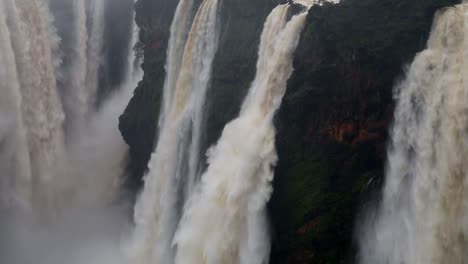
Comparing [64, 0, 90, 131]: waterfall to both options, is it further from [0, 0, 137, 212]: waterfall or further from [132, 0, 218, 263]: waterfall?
[132, 0, 218, 263]: waterfall

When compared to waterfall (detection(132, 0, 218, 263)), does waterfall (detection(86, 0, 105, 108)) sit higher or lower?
higher

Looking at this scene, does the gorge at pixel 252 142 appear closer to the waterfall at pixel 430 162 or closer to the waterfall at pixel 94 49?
the waterfall at pixel 430 162

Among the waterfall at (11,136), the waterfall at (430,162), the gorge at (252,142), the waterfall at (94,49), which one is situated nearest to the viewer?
the waterfall at (430,162)

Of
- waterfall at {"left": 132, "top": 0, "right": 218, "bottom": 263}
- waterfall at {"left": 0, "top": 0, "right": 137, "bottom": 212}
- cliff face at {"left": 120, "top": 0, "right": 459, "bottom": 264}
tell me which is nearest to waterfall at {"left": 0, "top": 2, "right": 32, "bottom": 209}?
waterfall at {"left": 0, "top": 0, "right": 137, "bottom": 212}

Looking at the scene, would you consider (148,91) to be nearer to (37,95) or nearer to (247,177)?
(37,95)

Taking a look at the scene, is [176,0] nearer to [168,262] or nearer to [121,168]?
[121,168]

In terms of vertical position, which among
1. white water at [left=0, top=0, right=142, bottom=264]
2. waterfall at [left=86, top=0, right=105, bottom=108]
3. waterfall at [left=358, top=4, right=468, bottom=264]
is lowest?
waterfall at [left=358, top=4, right=468, bottom=264]

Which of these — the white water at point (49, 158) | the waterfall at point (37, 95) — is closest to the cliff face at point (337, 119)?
the white water at point (49, 158)
